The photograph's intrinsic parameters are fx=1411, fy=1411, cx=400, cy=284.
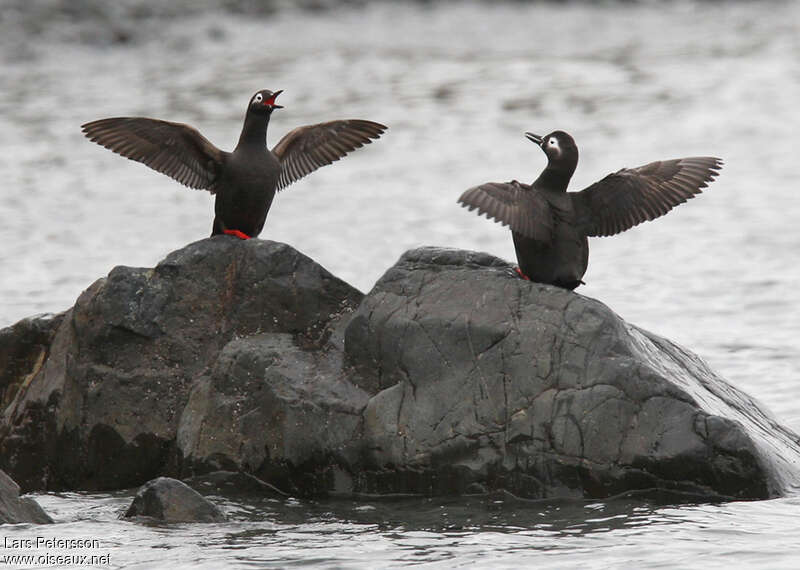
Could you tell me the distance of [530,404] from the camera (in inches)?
358

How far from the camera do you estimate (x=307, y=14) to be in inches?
1523

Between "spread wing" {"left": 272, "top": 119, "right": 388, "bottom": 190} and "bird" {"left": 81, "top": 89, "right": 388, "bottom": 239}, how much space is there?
49 cm

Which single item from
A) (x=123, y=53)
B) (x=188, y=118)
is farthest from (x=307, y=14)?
(x=188, y=118)

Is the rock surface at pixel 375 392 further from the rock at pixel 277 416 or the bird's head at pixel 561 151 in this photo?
the bird's head at pixel 561 151

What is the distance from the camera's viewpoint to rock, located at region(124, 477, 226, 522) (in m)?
8.75

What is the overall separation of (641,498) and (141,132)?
4627mm

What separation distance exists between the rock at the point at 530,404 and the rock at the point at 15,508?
2067mm

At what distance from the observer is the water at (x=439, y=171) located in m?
8.58

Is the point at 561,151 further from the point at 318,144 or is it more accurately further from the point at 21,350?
the point at 21,350

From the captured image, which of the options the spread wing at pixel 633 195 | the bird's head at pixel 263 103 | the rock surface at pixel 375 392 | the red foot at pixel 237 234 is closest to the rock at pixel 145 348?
the rock surface at pixel 375 392

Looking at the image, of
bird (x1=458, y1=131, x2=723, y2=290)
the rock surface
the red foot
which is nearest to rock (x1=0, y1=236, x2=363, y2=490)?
the rock surface

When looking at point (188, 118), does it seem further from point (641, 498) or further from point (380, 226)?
point (641, 498)

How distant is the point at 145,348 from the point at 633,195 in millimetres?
3615

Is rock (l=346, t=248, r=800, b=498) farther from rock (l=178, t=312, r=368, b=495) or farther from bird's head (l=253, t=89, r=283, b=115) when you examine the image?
bird's head (l=253, t=89, r=283, b=115)
